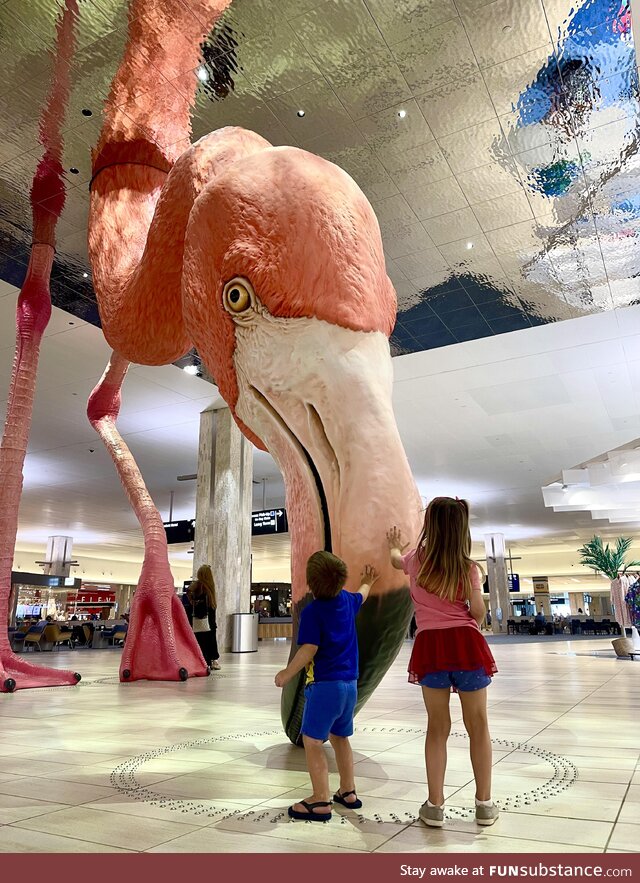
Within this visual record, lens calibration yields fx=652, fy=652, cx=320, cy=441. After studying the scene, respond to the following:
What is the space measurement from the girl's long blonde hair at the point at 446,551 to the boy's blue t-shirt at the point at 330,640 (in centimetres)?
25

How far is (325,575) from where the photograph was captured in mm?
1615

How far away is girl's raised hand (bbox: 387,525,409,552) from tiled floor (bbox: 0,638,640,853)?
706 mm

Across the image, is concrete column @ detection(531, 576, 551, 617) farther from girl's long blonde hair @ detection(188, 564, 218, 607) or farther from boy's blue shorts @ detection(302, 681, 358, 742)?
boy's blue shorts @ detection(302, 681, 358, 742)

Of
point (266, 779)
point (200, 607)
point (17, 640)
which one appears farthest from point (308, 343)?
point (17, 640)

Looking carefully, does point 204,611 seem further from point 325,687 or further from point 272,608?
point 272,608

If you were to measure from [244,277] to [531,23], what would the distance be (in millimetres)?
3597

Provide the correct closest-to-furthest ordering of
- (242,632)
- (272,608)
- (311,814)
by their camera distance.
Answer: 1. (311,814)
2. (242,632)
3. (272,608)

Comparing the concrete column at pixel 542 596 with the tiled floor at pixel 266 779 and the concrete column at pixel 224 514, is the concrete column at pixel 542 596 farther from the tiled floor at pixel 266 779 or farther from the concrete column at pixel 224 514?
the tiled floor at pixel 266 779

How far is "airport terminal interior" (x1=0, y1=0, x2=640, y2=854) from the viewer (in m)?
1.71

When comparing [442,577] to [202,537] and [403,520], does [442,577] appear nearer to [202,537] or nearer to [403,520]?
[403,520]

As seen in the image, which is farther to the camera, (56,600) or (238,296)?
(56,600)

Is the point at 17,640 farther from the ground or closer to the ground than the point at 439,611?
closer to the ground

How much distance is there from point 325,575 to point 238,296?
805 millimetres
